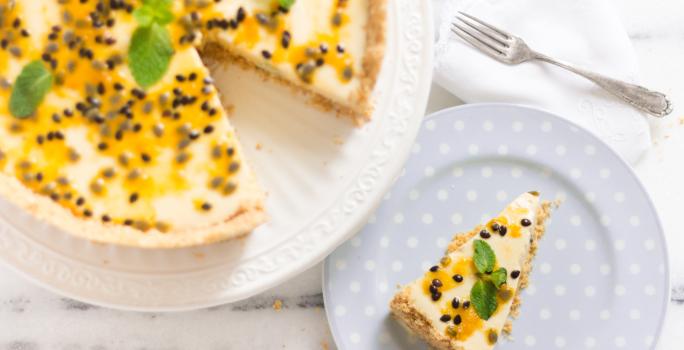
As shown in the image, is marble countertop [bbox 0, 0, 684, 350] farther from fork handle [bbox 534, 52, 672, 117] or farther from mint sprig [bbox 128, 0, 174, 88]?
fork handle [bbox 534, 52, 672, 117]

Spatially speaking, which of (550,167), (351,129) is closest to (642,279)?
(550,167)

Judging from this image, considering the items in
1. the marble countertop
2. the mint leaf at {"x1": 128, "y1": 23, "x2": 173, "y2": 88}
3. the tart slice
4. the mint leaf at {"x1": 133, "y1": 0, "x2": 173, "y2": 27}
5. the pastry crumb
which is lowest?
the marble countertop

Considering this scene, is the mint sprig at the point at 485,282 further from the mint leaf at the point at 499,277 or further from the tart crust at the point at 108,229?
the tart crust at the point at 108,229

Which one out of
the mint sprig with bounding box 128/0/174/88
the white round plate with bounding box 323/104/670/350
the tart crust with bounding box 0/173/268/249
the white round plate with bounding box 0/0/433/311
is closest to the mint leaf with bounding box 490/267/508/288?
the white round plate with bounding box 323/104/670/350

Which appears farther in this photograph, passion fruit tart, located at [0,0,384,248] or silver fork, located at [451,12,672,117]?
silver fork, located at [451,12,672,117]

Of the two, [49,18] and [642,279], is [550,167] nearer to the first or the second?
[642,279]

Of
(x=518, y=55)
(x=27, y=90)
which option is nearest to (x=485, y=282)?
(x=518, y=55)

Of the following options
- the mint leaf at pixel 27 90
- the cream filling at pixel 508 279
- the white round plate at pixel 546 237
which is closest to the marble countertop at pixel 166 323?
the white round plate at pixel 546 237
